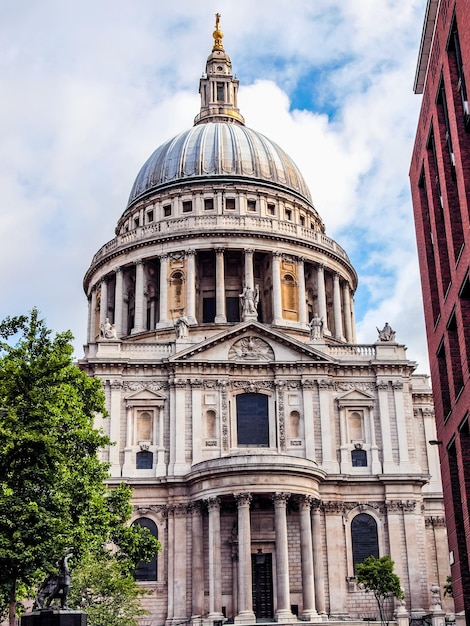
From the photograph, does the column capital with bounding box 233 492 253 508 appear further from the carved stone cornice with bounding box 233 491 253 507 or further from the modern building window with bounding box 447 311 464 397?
Answer: the modern building window with bounding box 447 311 464 397

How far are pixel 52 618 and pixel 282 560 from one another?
27.1 m

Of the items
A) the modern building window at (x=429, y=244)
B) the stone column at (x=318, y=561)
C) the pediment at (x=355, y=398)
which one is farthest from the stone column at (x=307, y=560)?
the modern building window at (x=429, y=244)

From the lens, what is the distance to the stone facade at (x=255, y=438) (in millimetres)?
52500

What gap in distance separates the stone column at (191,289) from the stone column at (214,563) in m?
18.9

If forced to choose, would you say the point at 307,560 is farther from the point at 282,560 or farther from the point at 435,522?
the point at 435,522

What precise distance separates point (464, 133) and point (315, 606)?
31.3 meters

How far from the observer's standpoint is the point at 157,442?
2251 inches

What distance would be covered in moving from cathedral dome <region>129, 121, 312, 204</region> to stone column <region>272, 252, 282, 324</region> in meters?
10.1

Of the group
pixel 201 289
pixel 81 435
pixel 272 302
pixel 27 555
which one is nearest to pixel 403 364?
pixel 272 302

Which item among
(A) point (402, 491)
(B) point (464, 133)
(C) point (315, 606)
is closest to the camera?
(B) point (464, 133)

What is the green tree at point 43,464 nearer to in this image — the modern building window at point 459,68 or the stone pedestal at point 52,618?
the stone pedestal at point 52,618

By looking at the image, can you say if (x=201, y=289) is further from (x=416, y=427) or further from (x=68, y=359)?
(x=68, y=359)

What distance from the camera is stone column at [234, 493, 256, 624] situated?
4909 centimetres

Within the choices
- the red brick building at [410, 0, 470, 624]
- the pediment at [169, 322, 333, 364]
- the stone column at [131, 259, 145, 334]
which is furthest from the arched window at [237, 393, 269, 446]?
the red brick building at [410, 0, 470, 624]
